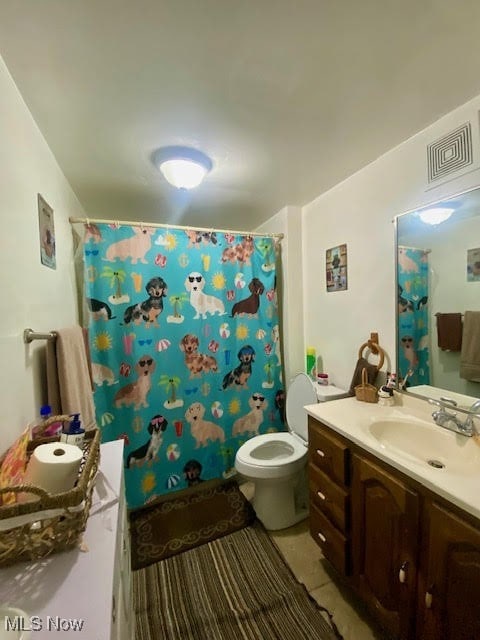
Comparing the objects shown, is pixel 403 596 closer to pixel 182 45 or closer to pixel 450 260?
pixel 450 260

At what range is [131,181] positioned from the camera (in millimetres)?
1715

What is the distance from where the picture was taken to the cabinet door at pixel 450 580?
751mm

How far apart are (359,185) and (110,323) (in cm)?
177

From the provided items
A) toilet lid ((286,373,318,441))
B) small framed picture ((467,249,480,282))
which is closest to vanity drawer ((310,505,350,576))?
toilet lid ((286,373,318,441))

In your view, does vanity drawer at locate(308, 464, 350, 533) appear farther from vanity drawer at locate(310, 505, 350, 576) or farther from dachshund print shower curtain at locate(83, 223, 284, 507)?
dachshund print shower curtain at locate(83, 223, 284, 507)

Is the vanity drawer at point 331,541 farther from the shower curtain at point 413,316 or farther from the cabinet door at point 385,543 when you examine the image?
the shower curtain at point 413,316

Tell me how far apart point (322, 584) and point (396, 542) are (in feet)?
2.17

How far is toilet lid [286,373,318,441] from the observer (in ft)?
5.98

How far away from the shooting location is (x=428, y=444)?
3.94 ft

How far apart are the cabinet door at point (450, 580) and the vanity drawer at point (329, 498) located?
343 millimetres

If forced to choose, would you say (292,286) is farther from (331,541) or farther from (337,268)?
(331,541)

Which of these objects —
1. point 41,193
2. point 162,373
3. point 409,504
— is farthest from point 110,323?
point 409,504

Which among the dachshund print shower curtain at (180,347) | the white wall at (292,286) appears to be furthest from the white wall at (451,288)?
the dachshund print shower curtain at (180,347)

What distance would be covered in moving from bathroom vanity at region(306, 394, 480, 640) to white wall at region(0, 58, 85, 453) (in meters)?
1.22
